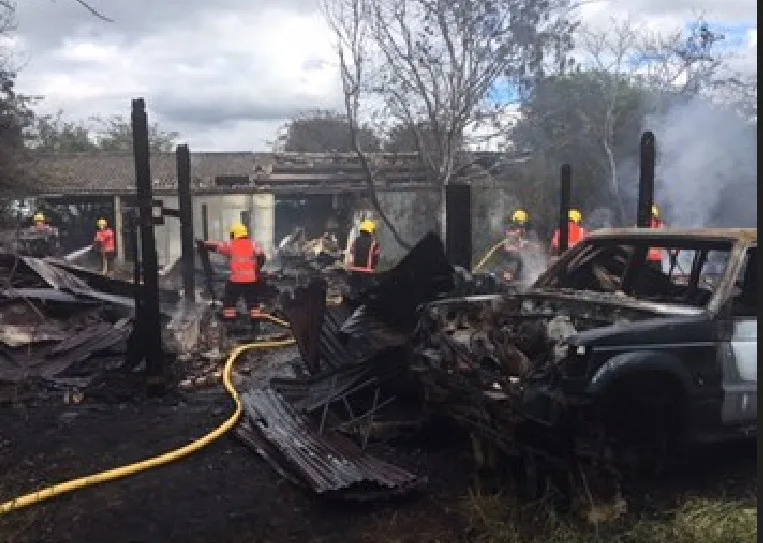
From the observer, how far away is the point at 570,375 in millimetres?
4449

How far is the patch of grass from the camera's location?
400cm

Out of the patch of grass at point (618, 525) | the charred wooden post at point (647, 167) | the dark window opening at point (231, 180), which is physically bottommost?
the patch of grass at point (618, 525)

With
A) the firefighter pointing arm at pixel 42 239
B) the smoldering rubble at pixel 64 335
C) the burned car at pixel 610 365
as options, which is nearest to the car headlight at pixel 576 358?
the burned car at pixel 610 365

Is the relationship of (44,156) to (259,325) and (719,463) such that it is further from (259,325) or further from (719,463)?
(719,463)

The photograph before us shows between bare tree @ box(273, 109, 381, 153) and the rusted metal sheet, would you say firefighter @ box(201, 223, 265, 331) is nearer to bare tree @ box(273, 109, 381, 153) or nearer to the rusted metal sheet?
the rusted metal sheet

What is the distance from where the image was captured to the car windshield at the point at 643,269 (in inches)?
222

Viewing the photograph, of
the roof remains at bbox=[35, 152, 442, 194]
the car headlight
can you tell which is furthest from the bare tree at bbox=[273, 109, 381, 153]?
the car headlight

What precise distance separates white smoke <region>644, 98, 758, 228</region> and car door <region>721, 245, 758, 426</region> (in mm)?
12055

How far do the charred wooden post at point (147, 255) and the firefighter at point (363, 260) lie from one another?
426 centimetres

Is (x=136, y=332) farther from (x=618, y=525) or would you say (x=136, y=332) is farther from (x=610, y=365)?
(x=618, y=525)

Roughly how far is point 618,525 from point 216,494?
2.54 meters

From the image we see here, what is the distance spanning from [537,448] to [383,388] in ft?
7.19

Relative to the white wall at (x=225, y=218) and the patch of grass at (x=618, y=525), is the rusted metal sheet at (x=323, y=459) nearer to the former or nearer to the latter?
the patch of grass at (x=618, y=525)

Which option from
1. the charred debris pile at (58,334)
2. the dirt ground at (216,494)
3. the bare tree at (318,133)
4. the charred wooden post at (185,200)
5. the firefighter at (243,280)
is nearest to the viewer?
the dirt ground at (216,494)
